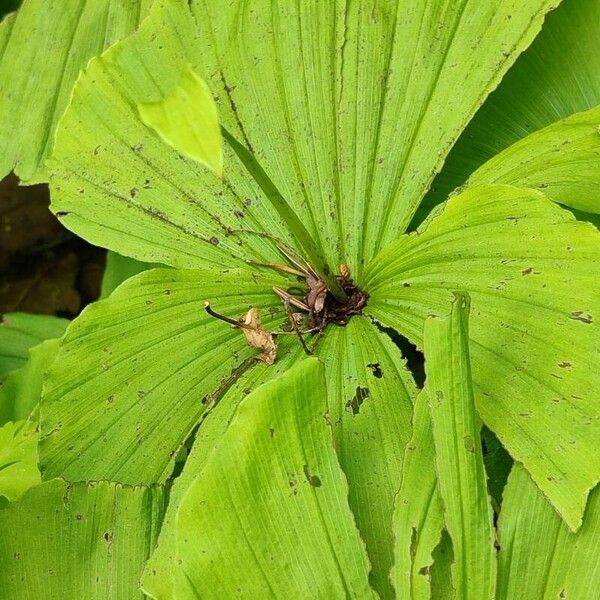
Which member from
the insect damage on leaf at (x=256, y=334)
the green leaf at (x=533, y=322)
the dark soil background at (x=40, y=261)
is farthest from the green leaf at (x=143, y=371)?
the dark soil background at (x=40, y=261)

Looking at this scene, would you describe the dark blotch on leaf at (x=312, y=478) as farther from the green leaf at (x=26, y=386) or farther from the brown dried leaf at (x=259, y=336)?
the green leaf at (x=26, y=386)

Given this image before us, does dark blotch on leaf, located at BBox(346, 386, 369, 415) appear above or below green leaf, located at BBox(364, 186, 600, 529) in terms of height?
below

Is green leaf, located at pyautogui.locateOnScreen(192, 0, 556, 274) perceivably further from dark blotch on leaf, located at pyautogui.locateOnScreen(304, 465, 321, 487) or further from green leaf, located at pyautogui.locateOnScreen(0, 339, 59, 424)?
green leaf, located at pyautogui.locateOnScreen(0, 339, 59, 424)

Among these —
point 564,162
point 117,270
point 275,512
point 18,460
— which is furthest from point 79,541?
point 564,162

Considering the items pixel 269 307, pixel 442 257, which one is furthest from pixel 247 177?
pixel 442 257

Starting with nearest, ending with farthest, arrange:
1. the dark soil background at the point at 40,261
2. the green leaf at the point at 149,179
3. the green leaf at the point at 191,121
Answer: the green leaf at the point at 191,121 < the green leaf at the point at 149,179 < the dark soil background at the point at 40,261

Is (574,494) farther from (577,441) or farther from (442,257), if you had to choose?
(442,257)

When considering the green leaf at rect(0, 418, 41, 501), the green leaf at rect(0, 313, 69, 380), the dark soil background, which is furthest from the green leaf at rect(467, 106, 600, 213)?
the dark soil background
